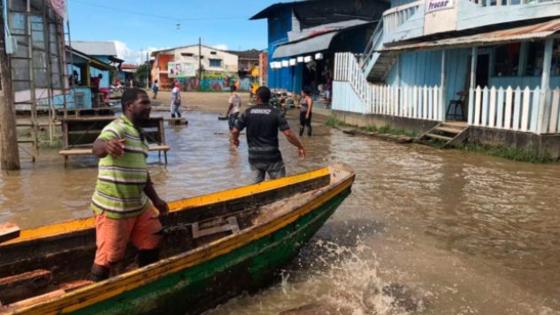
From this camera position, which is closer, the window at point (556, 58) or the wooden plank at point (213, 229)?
the wooden plank at point (213, 229)

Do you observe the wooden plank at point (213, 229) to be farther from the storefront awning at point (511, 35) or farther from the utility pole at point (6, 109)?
the storefront awning at point (511, 35)

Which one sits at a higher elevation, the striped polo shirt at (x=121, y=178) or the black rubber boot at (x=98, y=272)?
the striped polo shirt at (x=121, y=178)

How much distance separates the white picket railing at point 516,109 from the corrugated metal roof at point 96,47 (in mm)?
30894

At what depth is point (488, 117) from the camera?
39.9 feet

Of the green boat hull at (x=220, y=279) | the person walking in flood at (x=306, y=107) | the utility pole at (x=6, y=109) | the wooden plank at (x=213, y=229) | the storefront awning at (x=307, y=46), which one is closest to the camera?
the green boat hull at (x=220, y=279)

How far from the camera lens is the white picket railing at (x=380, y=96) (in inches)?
565

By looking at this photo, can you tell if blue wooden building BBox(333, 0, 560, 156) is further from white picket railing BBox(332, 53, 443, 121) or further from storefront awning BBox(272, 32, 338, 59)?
storefront awning BBox(272, 32, 338, 59)

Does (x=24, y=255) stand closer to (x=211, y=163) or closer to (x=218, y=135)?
(x=211, y=163)

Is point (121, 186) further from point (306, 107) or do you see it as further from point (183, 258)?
point (306, 107)

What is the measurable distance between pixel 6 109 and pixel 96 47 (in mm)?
30929

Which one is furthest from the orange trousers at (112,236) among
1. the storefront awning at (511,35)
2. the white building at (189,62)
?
the white building at (189,62)

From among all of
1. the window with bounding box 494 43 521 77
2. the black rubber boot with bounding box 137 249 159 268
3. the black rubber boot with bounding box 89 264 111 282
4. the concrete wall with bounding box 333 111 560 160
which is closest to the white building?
the concrete wall with bounding box 333 111 560 160

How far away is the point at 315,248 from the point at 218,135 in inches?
430

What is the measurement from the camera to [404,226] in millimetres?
6547
